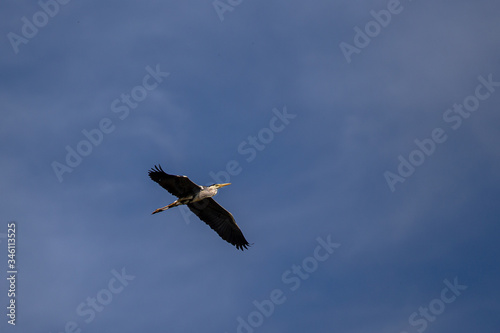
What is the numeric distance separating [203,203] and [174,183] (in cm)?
228

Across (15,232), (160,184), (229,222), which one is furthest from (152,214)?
(15,232)

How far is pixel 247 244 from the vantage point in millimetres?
A: 29422

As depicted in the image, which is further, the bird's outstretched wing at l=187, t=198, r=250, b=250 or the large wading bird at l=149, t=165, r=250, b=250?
the bird's outstretched wing at l=187, t=198, r=250, b=250

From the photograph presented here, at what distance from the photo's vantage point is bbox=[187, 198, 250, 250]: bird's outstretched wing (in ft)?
94.2

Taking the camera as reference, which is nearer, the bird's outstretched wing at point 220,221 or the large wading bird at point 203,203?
the large wading bird at point 203,203

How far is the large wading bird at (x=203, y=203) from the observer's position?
26781 mm

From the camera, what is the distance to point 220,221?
95.9 ft

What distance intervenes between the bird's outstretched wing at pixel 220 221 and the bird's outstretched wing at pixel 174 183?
56.4 inches

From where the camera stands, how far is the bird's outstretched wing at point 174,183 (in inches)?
1047

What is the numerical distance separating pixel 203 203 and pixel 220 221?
54.8 inches

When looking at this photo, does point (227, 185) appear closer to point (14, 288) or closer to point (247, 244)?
point (247, 244)

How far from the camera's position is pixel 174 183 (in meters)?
27.0

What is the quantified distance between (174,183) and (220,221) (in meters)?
3.62

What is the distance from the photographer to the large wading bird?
26.8 meters
